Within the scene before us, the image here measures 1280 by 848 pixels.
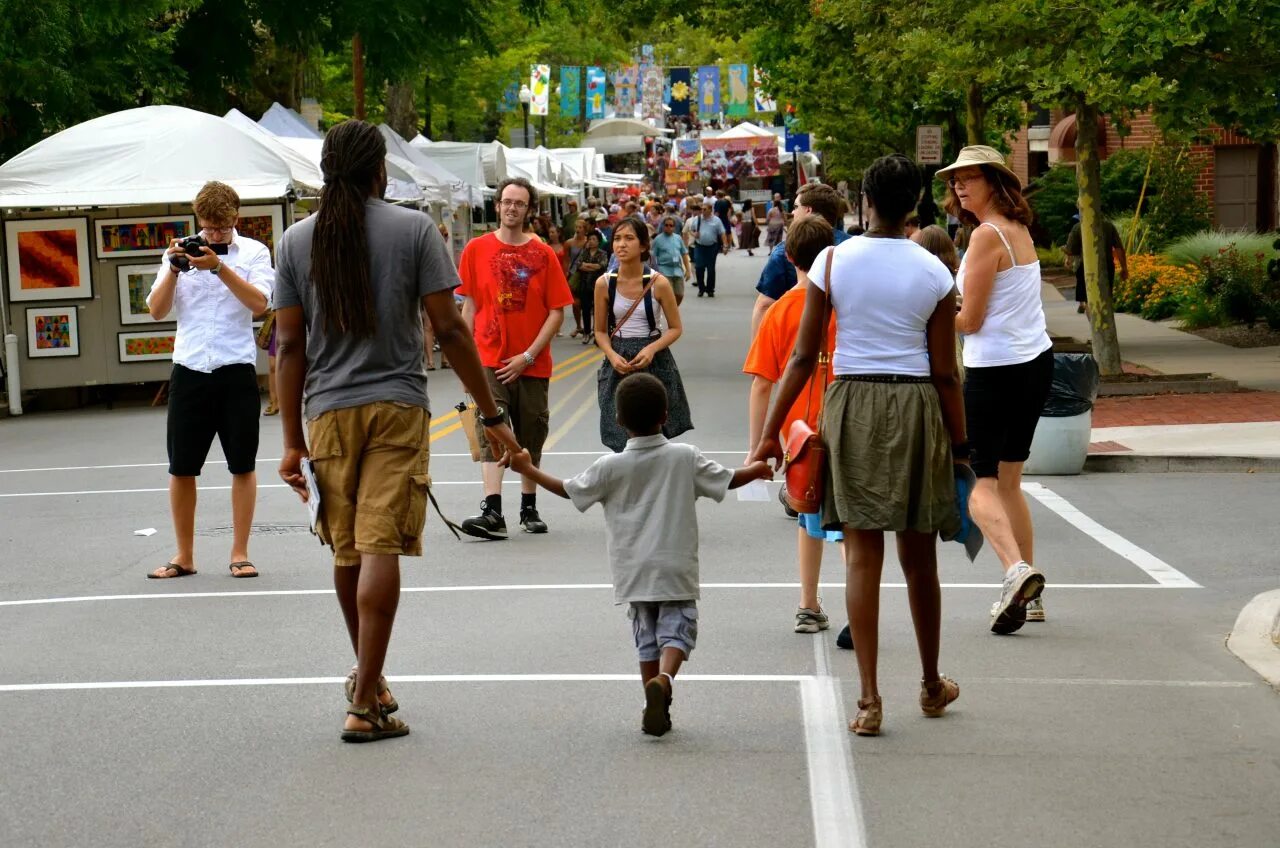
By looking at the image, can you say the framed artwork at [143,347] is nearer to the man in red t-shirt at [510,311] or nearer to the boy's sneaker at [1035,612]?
the man in red t-shirt at [510,311]

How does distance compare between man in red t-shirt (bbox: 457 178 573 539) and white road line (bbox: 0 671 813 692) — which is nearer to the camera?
white road line (bbox: 0 671 813 692)

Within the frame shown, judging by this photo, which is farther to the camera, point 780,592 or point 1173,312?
point 1173,312

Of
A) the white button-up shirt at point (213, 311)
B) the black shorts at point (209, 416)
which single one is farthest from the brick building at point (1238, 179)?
the black shorts at point (209, 416)

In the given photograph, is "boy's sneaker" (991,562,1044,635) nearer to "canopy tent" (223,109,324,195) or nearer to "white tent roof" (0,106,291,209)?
"white tent roof" (0,106,291,209)

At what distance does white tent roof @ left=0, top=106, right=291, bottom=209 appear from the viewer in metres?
19.7

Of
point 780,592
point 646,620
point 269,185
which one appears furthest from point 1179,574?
point 269,185

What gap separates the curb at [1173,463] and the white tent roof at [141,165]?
33.8 feet

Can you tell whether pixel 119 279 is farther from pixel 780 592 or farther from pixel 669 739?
pixel 669 739

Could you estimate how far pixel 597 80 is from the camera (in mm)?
78812

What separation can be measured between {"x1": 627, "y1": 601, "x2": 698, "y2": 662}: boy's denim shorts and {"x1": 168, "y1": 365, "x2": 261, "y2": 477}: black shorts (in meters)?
3.95

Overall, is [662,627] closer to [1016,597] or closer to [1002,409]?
[1016,597]

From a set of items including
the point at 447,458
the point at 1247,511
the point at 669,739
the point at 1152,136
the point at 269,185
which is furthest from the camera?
the point at 1152,136

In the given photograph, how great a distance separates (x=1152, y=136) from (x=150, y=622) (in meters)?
30.5

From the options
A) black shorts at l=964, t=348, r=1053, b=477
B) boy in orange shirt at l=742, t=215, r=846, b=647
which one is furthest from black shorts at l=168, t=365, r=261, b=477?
black shorts at l=964, t=348, r=1053, b=477
